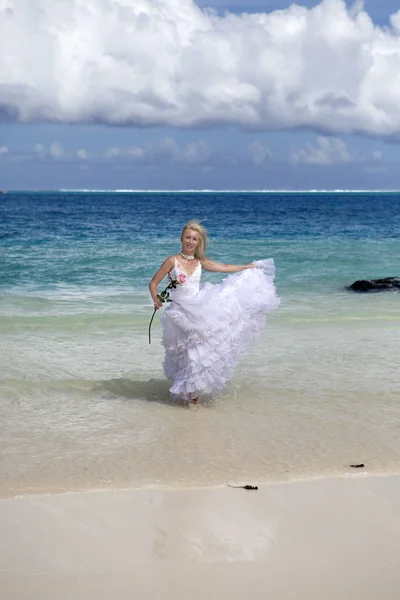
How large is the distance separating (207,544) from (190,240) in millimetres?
3742

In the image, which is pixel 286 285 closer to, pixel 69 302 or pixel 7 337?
pixel 69 302

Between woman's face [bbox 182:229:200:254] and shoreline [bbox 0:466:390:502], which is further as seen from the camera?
woman's face [bbox 182:229:200:254]

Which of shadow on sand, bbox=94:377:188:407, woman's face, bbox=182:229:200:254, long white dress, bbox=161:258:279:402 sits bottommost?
shadow on sand, bbox=94:377:188:407

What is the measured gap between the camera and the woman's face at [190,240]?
7379 millimetres

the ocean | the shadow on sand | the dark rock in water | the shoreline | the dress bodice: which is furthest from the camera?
the dark rock in water

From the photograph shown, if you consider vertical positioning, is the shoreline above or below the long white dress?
below

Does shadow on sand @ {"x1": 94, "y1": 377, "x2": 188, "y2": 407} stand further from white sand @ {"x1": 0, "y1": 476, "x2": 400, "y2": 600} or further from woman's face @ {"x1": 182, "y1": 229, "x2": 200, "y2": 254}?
white sand @ {"x1": 0, "y1": 476, "x2": 400, "y2": 600}

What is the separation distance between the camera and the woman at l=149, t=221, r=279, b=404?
721 cm

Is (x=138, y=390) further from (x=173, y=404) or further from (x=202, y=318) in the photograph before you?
(x=202, y=318)

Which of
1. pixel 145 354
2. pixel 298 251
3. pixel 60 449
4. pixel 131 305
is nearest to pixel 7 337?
pixel 145 354

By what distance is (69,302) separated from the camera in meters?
15.1

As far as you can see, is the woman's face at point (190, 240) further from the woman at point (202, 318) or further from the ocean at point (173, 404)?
the ocean at point (173, 404)

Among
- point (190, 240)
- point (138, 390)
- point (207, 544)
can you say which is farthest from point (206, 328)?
point (207, 544)

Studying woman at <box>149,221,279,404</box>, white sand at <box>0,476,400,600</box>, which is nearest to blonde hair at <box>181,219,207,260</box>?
woman at <box>149,221,279,404</box>
